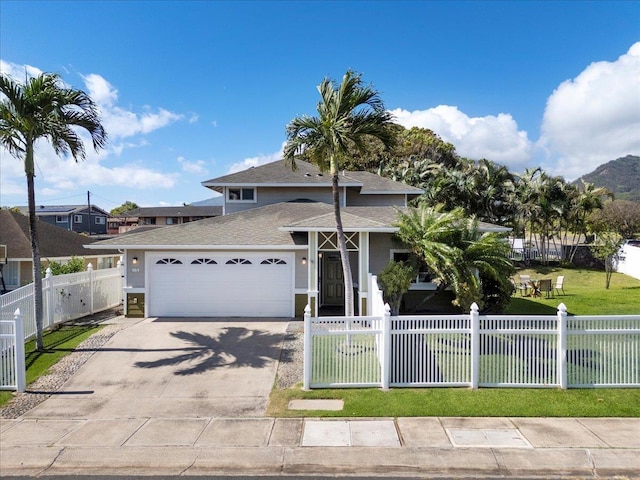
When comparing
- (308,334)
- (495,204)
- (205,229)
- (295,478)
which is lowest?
(295,478)

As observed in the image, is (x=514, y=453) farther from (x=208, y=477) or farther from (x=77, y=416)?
(x=77, y=416)

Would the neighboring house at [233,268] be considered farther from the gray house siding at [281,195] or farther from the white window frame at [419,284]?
the gray house siding at [281,195]

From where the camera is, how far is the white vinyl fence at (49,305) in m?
8.21

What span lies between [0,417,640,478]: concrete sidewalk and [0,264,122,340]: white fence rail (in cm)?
498

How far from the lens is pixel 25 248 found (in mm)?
21203

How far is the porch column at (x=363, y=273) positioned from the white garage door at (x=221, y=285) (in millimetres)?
2577

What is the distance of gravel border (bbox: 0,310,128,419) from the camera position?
24.8ft

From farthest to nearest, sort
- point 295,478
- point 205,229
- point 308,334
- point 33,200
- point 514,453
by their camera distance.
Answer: point 205,229 → point 33,200 → point 308,334 → point 514,453 → point 295,478

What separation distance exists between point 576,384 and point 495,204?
2635 centimetres

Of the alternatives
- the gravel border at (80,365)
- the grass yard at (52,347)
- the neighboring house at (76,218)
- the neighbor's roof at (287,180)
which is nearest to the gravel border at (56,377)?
the gravel border at (80,365)

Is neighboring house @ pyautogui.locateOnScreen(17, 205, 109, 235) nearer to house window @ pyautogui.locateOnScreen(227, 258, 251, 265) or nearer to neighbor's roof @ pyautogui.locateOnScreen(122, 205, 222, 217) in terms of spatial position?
neighbor's roof @ pyautogui.locateOnScreen(122, 205, 222, 217)

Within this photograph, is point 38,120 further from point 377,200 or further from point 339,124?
point 377,200

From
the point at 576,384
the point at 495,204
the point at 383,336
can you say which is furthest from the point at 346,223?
the point at 495,204

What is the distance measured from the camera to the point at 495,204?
105ft
